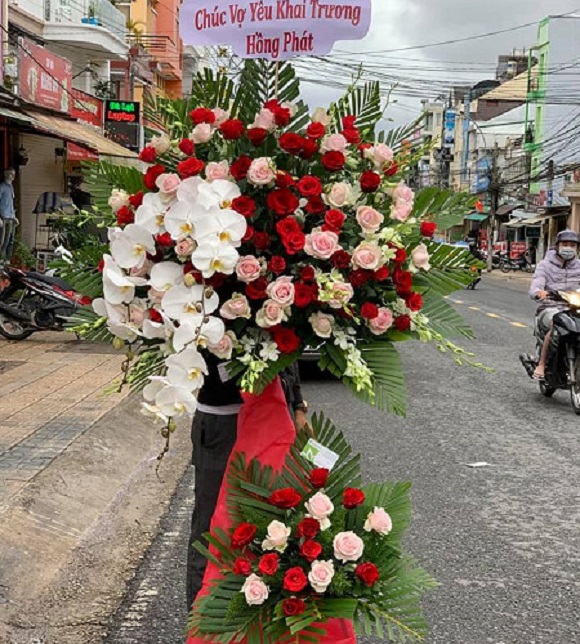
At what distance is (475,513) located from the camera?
5570mm

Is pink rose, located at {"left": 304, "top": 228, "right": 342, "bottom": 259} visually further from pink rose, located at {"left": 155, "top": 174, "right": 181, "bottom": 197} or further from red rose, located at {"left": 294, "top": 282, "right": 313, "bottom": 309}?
pink rose, located at {"left": 155, "top": 174, "right": 181, "bottom": 197}

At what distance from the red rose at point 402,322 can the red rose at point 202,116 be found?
2.77 feet

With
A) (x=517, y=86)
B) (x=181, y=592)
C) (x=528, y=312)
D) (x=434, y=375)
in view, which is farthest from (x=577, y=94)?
(x=181, y=592)

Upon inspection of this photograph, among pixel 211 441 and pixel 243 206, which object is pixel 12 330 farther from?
pixel 243 206

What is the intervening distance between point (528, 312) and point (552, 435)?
13.7 meters

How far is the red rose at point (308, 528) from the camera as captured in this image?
2.73 meters

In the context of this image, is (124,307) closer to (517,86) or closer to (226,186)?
(226,186)

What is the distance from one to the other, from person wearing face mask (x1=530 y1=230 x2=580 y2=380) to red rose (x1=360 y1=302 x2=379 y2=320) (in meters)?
6.90

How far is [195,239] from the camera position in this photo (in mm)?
2633

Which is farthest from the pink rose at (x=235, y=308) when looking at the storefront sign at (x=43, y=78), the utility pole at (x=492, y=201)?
the utility pole at (x=492, y=201)

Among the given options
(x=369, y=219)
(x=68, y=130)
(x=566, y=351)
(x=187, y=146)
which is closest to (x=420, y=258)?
(x=369, y=219)

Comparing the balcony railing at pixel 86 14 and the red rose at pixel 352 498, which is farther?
the balcony railing at pixel 86 14

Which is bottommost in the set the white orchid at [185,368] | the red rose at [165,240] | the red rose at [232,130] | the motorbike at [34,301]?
the motorbike at [34,301]

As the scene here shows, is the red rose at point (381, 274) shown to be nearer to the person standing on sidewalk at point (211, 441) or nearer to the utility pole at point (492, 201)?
the person standing on sidewalk at point (211, 441)
